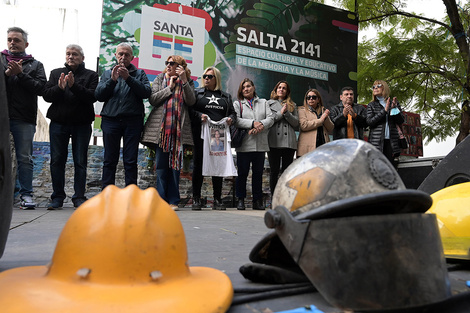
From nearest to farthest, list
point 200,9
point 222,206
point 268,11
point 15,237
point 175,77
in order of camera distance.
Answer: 1. point 15,237
2. point 175,77
3. point 222,206
4. point 200,9
5. point 268,11

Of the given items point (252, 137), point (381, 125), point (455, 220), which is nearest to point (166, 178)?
point (252, 137)

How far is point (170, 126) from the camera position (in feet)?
15.8

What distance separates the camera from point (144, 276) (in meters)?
1.22

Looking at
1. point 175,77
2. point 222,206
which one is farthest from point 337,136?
point 175,77

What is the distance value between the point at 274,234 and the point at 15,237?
189cm

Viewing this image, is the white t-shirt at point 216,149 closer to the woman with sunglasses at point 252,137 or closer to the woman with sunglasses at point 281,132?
the woman with sunglasses at point 252,137

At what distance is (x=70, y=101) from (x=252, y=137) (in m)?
2.44

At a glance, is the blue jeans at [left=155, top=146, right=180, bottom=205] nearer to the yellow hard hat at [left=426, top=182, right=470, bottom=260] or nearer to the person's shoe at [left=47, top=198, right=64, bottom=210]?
the person's shoe at [left=47, top=198, right=64, bottom=210]

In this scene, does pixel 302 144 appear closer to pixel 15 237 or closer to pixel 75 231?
pixel 15 237

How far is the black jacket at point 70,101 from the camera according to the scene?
4629 millimetres

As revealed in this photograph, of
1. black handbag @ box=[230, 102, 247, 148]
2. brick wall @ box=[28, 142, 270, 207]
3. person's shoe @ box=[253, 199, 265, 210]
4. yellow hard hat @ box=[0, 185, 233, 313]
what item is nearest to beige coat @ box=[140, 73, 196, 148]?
black handbag @ box=[230, 102, 247, 148]

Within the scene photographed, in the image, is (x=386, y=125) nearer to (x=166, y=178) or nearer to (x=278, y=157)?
(x=278, y=157)

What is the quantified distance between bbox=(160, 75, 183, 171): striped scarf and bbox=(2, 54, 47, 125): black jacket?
152cm

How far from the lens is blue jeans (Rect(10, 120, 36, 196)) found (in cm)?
463
